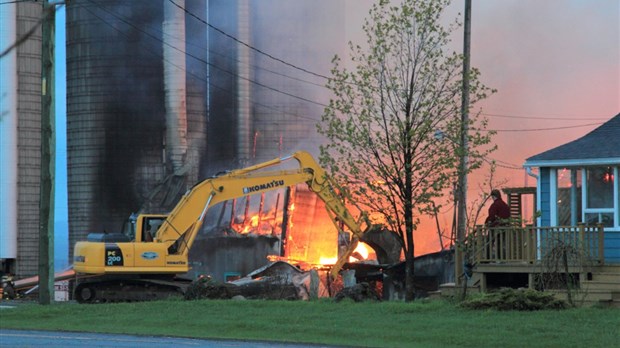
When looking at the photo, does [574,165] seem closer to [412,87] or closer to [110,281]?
[412,87]

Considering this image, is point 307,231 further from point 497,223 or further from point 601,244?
point 601,244

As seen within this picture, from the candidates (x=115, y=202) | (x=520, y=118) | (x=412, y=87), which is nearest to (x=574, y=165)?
(x=412, y=87)

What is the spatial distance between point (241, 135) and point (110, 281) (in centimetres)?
1926

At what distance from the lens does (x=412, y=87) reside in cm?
2472

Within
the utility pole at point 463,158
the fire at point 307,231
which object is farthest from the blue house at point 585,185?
the fire at point 307,231

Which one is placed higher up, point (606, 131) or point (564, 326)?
point (606, 131)

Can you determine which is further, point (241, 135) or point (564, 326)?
point (241, 135)

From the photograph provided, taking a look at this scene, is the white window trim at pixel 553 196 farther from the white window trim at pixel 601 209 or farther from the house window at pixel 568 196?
the white window trim at pixel 601 209

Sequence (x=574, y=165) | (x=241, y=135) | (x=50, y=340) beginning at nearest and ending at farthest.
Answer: (x=50, y=340) → (x=574, y=165) → (x=241, y=135)

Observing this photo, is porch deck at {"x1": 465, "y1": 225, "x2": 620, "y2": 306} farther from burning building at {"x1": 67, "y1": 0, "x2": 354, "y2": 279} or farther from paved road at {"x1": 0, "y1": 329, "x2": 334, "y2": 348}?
burning building at {"x1": 67, "y1": 0, "x2": 354, "y2": 279}

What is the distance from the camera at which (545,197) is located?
80.2 ft

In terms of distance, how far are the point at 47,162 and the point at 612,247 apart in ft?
41.4

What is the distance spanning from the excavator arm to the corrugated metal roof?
677 cm

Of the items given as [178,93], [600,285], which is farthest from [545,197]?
[178,93]
